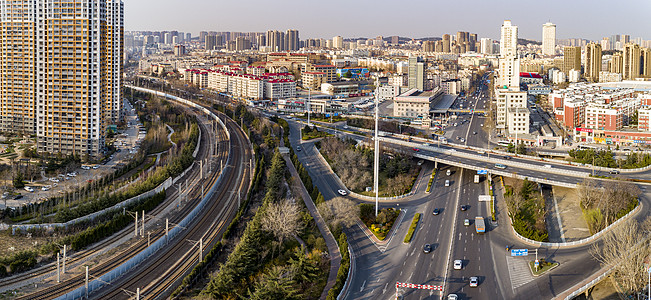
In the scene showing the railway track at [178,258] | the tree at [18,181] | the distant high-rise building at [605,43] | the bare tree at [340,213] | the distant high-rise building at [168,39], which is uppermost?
the distant high-rise building at [168,39]

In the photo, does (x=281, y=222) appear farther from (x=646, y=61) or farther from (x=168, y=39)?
(x=168, y=39)

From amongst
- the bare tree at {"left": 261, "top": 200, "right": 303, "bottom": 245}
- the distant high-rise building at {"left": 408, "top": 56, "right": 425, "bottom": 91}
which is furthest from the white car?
the distant high-rise building at {"left": 408, "top": 56, "right": 425, "bottom": 91}

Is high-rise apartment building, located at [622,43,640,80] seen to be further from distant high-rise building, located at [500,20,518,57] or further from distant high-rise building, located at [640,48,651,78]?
distant high-rise building, located at [500,20,518,57]

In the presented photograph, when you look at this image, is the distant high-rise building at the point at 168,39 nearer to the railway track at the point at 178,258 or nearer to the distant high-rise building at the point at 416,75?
the distant high-rise building at the point at 416,75

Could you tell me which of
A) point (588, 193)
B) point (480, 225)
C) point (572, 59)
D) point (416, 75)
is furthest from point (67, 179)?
point (572, 59)

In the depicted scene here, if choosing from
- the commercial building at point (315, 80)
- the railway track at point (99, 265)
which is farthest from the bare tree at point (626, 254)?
the commercial building at point (315, 80)

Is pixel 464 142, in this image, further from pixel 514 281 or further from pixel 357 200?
pixel 514 281

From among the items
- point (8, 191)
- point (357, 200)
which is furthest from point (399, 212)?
point (8, 191)
